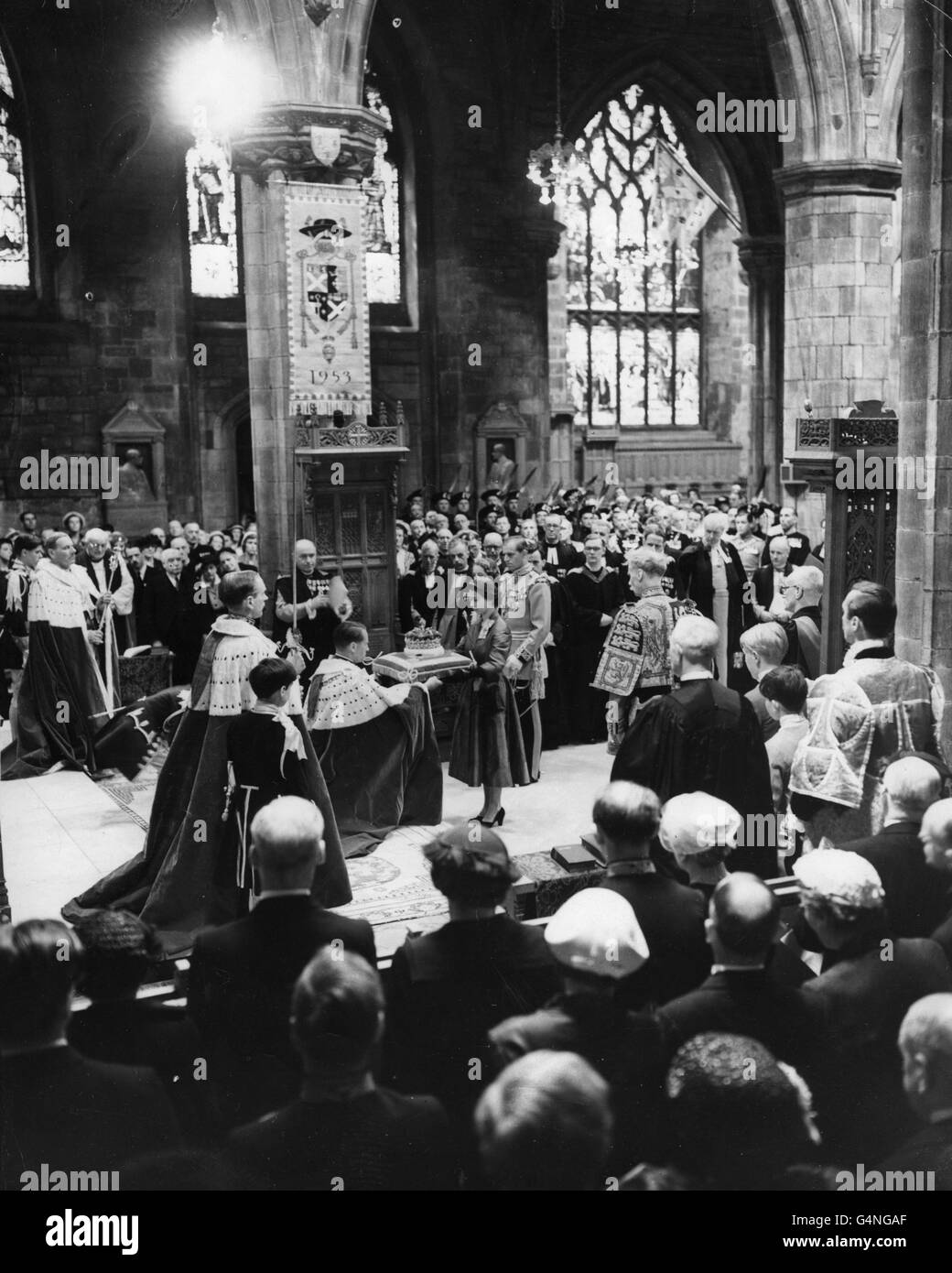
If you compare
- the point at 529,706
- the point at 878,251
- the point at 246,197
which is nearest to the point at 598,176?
the point at 878,251

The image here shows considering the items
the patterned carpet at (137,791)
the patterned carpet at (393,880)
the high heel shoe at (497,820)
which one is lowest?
the patterned carpet at (393,880)

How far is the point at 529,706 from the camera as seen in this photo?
29.5 feet

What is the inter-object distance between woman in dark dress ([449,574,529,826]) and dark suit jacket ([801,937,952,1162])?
4601 mm

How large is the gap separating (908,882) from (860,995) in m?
0.67

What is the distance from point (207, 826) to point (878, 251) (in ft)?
38.7

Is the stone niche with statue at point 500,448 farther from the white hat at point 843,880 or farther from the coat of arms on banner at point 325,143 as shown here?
the white hat at point 843,880

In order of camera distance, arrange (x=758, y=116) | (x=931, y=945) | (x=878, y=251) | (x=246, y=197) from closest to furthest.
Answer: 1. (x=931, y=945)
2. (x=246, y=197)
3. (x=878, y=251)
4. (x=758, y=116)

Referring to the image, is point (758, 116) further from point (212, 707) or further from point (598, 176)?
point (212, 707)

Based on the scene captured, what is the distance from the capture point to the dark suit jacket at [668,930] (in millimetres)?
3416

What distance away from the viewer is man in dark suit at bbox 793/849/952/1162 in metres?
3.24

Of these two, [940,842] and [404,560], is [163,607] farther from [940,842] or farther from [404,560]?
[940,842]

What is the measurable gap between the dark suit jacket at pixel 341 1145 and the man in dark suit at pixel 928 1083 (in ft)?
→ 3.62

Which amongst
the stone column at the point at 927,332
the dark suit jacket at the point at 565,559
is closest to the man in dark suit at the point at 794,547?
the dark suit jacket at the point at 565,559

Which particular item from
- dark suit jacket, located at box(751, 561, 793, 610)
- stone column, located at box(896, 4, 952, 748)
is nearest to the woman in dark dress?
stone column, located at box(896, 4, 952, 748)
